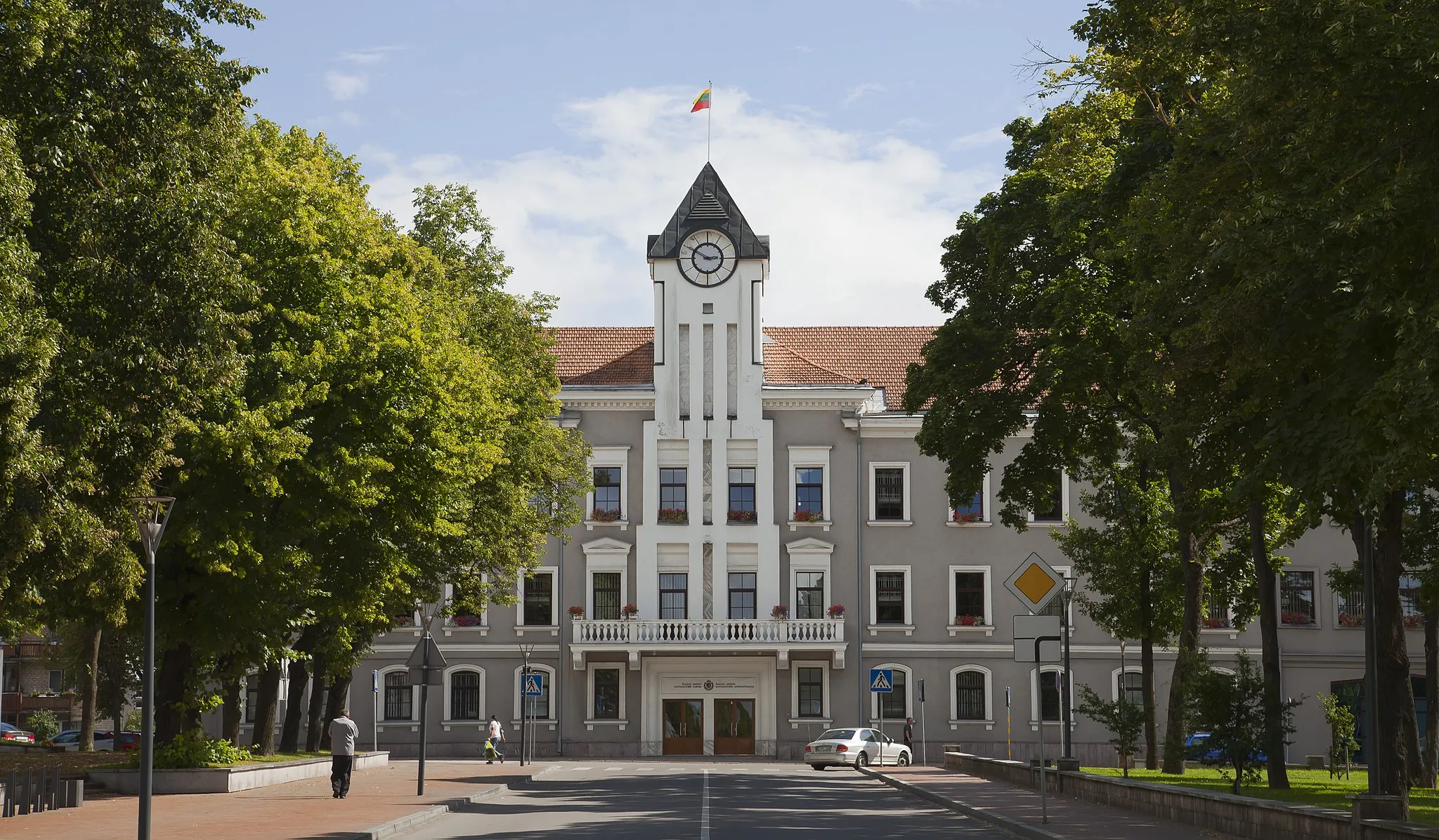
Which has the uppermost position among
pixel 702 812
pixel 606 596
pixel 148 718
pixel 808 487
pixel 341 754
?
pixel 808 487

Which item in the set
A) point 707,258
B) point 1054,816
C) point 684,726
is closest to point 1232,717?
point 1054,816

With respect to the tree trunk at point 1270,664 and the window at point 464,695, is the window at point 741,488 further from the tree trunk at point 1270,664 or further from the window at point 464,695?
the tree trunk at point 1270,664

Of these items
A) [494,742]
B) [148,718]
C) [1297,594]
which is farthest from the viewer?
[1297,594]

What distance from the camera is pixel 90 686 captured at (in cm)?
5397

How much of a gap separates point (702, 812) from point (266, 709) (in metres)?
17.8

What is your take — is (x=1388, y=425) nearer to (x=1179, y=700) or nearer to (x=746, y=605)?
(x=1179, y=700)

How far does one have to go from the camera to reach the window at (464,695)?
5756 cm

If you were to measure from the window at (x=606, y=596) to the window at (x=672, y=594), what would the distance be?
5.25 feet

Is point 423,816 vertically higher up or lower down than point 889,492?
lower down

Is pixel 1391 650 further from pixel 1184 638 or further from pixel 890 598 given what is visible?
pixel 890 598

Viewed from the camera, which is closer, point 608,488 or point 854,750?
point 854,750

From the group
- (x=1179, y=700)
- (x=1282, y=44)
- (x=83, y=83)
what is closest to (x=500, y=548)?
(x=1179, y=700)

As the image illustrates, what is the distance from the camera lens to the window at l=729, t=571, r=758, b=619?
188 ft

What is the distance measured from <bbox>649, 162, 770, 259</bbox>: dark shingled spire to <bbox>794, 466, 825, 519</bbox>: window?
26.2ft
